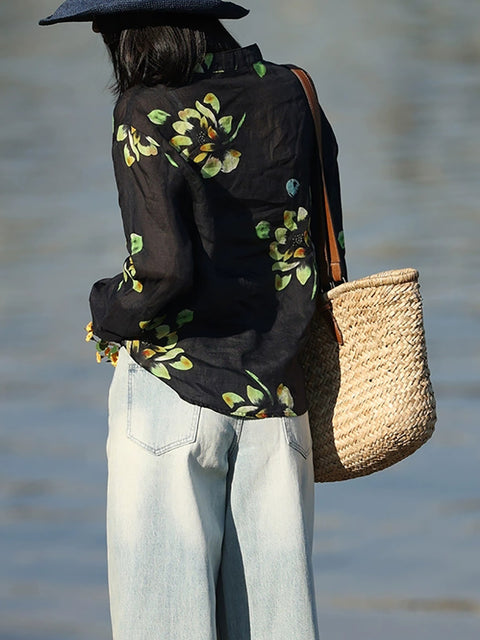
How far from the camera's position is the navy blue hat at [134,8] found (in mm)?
2293

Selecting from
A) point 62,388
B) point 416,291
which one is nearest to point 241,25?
point 62,388

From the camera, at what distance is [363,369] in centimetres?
253

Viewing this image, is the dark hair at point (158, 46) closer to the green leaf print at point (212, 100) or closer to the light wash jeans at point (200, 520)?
the green leaf print at point (212, 100)

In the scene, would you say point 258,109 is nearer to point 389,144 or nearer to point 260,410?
point 260,410

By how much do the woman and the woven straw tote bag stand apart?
96mm

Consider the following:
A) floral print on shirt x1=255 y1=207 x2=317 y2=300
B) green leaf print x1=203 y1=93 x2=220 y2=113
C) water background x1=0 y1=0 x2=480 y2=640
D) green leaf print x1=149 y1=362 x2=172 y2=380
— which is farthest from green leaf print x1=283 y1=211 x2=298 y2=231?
water background x1=0 y1=0 x2=480 y2=640

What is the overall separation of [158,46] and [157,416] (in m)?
0.59

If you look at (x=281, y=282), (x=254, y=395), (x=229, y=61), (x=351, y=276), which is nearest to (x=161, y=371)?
(x=254, y=395)

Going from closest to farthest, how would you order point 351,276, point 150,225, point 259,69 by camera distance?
point 150,225 < point 259,69 < point 351,276

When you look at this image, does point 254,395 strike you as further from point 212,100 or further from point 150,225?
point 212,100

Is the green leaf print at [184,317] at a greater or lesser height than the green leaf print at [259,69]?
lesser

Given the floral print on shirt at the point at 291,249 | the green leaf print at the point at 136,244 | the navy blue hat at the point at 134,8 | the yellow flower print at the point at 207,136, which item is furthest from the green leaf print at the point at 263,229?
the navy blue hat at the point at 134,8

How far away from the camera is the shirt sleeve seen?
2.28m

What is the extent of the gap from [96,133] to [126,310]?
30.0 feet
